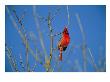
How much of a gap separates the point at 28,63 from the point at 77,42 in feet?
1.46

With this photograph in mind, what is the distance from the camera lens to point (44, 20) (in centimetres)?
495

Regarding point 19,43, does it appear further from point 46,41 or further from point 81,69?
point 81,69

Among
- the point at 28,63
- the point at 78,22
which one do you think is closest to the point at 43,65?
the point at 28,63

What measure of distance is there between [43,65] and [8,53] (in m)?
0.31

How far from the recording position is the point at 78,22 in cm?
494

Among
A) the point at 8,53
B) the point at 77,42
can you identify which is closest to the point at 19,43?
the point at 8,53
